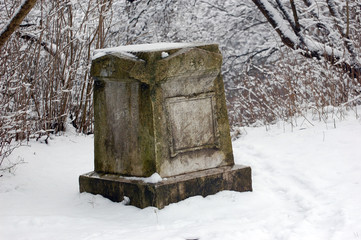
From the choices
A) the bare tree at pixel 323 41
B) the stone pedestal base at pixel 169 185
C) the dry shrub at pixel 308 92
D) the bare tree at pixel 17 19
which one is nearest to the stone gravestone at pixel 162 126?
the stone pedestal base at pixel 169 185

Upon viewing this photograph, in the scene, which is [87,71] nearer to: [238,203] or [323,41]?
[323,41]

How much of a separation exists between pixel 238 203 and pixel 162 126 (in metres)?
0.86

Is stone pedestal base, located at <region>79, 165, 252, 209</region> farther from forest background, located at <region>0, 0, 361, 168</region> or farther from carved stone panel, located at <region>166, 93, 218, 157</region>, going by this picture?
forest background, located at <region>0, 0, 361, 168</region>

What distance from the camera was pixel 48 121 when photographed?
22.7ft

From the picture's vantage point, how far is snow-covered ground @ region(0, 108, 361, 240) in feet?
11.1

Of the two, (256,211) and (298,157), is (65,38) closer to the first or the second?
(298,157)

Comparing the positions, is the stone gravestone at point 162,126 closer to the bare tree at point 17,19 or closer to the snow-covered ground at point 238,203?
the snow-covered ground at point 238,203

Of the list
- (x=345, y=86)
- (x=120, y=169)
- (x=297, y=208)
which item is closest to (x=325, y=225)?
(x=297, y=208)

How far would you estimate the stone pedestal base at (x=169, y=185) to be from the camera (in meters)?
3.99

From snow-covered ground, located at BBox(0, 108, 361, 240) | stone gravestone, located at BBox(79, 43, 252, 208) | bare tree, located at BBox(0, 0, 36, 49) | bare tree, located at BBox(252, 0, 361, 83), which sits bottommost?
snow-covered ground, located at BBox(0, 108, 361, 240)

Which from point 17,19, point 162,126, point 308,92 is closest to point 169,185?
point 162,126

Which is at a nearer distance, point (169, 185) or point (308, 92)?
point (169, 185)

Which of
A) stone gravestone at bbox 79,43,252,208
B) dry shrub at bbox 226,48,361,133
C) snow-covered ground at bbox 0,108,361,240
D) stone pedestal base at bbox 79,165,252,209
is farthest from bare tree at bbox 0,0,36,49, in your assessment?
dry shrub at bbox 226,48,361,133

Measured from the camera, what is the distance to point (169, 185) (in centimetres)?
402
